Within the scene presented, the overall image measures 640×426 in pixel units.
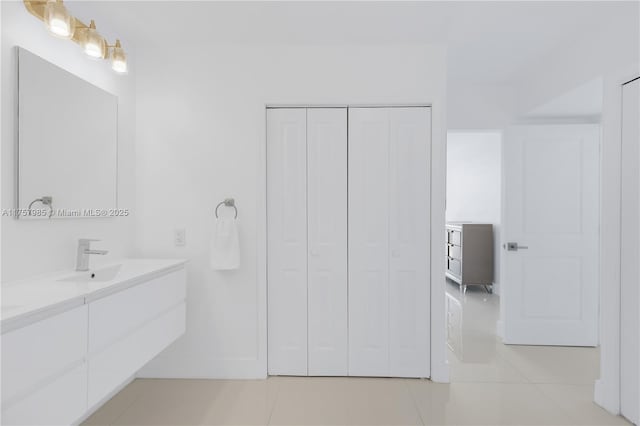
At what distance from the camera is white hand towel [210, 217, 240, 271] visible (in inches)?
95.0

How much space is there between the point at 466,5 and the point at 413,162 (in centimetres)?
100

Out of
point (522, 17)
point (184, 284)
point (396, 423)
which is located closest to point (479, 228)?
point (522, 17)

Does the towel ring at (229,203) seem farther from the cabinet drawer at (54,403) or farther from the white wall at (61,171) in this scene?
the cabinet drawer at (54,403)

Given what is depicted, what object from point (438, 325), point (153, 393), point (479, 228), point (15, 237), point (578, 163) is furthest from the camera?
point (479, 228)

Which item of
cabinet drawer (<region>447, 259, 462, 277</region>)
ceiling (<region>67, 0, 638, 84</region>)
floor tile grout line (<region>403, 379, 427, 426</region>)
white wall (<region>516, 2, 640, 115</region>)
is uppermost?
ceiling (<region>67, 0, 638, 84</region>)

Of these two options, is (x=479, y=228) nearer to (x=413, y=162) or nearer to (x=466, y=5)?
(x=413, y=162)

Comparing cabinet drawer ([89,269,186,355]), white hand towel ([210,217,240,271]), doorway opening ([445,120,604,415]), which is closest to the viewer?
cabinet drawer ([89,269,186,355])

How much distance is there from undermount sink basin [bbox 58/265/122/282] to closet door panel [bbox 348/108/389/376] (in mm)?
1519

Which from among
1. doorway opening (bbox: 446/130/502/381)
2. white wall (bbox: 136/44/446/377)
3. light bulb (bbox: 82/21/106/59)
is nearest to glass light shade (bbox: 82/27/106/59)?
light bulb (bbox: 82/21/106/59)

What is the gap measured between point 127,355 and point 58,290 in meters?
0.46

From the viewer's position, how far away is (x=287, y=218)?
258 centimetres

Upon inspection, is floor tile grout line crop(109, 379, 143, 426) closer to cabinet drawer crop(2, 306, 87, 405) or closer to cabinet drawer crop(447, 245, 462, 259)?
cabinet drawer crop(2, 306, 87, 405)

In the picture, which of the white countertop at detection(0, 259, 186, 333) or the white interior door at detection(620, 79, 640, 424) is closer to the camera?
the white countertop at detection(0, 259, 186, 333)

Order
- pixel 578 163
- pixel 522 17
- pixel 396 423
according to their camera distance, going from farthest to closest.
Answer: pixel 578 163 < pixel 522 17 < pixel 396 423
